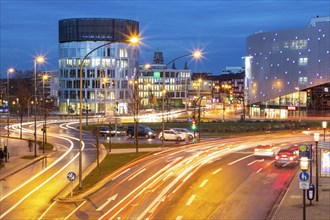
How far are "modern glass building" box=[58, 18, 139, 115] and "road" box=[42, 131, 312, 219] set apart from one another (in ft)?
313

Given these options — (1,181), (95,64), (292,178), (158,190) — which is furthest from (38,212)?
(95,64)

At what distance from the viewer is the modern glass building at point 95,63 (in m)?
138

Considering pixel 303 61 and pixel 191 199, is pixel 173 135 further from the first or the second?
pixel 303 61

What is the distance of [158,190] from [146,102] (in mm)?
151884

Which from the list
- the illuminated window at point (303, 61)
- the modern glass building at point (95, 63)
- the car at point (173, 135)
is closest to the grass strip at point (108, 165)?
the car at point (173, 135)

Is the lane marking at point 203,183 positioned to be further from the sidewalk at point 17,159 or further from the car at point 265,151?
the sidewalk at point 17,159

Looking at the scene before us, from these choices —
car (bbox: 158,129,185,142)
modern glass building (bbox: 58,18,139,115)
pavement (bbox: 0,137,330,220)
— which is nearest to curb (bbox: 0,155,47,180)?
pavement (bbox: 0,137,330,220)

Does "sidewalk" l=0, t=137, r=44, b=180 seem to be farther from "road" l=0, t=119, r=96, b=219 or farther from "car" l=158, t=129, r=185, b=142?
"car" l=158, t=129, r=185, b=142

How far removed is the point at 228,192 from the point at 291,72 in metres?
106

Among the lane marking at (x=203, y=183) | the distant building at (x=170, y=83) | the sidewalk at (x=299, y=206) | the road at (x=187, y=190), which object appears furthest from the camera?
the distant building at (x=170, y=83)

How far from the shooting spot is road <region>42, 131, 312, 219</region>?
24047 mm

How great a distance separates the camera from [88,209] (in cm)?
2480

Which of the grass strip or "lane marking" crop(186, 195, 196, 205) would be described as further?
the grass strip

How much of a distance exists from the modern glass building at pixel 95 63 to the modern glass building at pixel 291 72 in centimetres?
3467
